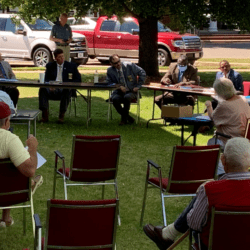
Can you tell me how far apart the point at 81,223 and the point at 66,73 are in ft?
28.0

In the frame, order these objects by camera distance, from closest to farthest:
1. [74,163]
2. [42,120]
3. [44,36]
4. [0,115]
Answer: [0,115] → [74,163] → [42,120] → [44,36]

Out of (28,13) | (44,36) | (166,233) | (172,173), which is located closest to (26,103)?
(28,13)

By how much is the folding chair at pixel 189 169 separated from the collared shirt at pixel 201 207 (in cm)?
158

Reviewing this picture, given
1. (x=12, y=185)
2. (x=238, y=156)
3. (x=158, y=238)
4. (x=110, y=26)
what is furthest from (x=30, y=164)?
(x=110, y=26)

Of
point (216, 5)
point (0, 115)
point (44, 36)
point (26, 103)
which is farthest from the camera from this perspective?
point (44, 36)

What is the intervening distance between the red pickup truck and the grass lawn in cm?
769

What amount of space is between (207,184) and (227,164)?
287mm

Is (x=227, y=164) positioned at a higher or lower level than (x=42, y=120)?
higher

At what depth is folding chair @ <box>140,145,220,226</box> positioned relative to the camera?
592cm

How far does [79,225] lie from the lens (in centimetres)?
409

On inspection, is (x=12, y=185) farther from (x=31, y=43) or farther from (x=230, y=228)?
(x=31, y=43)

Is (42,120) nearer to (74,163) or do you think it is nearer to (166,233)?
(74,163)

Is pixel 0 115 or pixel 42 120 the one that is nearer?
pixel 0 115

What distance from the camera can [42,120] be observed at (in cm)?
1243
